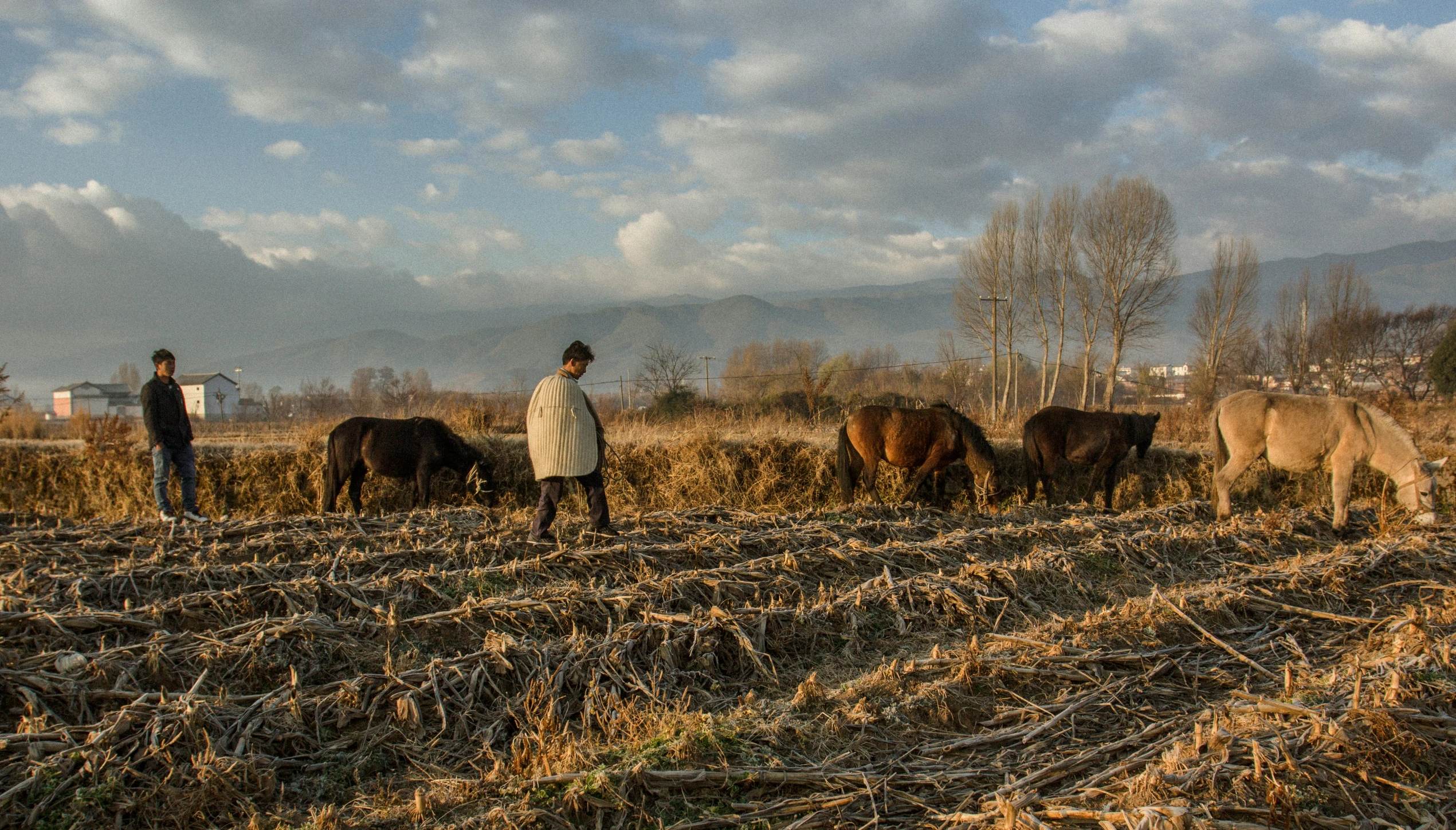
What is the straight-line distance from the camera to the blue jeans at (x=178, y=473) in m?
9.24

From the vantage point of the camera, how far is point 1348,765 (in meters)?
3.32

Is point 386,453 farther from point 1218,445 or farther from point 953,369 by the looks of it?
point 953,369

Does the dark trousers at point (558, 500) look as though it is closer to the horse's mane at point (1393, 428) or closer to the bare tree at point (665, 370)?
the horse's mane at point (1393, 428)

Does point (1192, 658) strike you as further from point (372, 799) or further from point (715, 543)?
point (372, 799)

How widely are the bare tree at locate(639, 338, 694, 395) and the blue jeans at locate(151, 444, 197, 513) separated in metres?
20.3

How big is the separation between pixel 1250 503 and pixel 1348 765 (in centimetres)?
1099

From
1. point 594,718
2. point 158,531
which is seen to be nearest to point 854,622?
point 594,718

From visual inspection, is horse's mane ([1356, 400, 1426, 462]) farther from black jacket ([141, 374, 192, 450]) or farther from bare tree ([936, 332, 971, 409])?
bare tree ([936, 332, 971, 409])

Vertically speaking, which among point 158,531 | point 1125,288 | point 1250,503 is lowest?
point 1250,503

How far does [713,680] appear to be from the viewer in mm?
4730

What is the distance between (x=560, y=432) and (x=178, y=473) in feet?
19.3

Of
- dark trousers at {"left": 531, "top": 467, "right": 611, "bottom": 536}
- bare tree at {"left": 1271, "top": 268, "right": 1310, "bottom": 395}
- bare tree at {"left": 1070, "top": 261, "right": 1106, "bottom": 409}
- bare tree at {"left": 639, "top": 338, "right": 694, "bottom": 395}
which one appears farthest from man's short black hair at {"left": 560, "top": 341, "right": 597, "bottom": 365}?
Result: bare tree at {"left": 1271, "top": 268, "right": 1310, "bottom": 395}

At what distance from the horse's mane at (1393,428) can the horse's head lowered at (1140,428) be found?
2497 millimetres

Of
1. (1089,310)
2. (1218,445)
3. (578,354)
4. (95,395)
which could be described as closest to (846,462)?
(1218,445)
